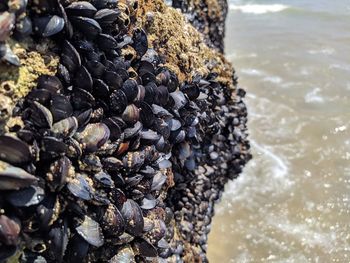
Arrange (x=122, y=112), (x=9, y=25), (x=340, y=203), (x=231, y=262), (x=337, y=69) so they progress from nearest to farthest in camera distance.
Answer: (x=9, y=25)
(x=122, y=112)
(x=231, y=262)
(x=340, y=203)
(x=337, y=69)

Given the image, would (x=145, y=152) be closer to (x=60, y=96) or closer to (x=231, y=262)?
(x=60, y=96)

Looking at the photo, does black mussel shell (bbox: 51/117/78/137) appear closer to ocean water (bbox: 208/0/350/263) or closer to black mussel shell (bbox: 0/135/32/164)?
black mussel shell (bbox: 0/135/32/164)

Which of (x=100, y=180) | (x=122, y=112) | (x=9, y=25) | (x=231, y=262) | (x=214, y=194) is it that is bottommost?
(x=231, y=262)

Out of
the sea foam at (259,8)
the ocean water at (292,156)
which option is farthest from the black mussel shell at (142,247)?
the sea foam at (259,8)

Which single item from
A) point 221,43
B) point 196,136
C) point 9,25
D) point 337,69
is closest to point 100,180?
point 9,25

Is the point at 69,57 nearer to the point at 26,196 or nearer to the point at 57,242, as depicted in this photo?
the point at 26,196

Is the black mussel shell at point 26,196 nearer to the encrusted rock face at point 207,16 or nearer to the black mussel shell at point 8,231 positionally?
the black mussel shell at point 8,231

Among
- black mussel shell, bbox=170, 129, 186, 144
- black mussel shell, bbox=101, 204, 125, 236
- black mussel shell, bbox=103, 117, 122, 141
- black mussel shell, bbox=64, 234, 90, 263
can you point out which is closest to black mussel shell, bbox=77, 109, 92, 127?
black mussel shell, bbox=103, 117, 122, 141

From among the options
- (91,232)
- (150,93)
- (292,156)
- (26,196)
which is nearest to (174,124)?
(150,93)
